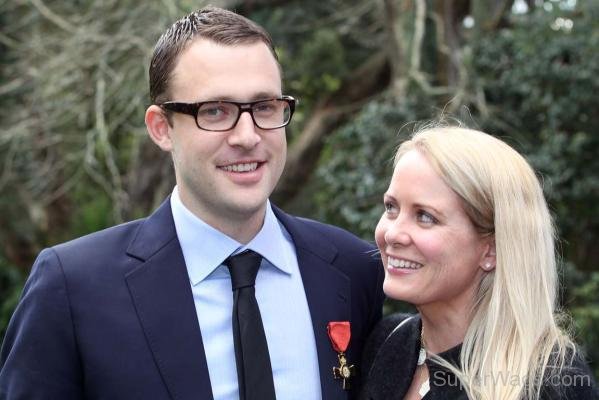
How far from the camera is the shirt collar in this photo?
104 inches

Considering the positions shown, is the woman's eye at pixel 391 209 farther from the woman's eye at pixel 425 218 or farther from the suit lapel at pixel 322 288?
the suit lapel at pixel 322 288

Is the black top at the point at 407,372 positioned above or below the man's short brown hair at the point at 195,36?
below

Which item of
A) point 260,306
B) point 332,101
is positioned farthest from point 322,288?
point 332,101

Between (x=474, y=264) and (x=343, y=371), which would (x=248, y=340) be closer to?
(x=343, y=371)

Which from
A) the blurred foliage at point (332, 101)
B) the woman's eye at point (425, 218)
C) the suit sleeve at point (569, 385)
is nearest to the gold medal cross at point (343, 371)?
the woman's eye at point (425, 218)

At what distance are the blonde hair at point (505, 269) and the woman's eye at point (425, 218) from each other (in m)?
0.11

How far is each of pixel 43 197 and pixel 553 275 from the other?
24.7ft

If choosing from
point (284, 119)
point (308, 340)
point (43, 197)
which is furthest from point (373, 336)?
point (43, 197)

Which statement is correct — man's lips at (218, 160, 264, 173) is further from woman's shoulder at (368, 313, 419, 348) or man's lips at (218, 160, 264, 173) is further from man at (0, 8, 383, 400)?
woman's shoulder at (368, 313, 419, 348)

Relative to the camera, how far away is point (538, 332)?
255 cm

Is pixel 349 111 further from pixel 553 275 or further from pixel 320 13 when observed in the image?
pixel 553 275

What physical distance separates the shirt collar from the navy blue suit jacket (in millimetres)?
36

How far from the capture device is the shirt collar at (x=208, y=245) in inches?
104

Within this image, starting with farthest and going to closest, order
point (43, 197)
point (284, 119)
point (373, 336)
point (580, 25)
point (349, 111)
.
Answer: point (43, 197) → point (349, 111) → point (580, 25) → point (373, 336) → point (284, 119)
